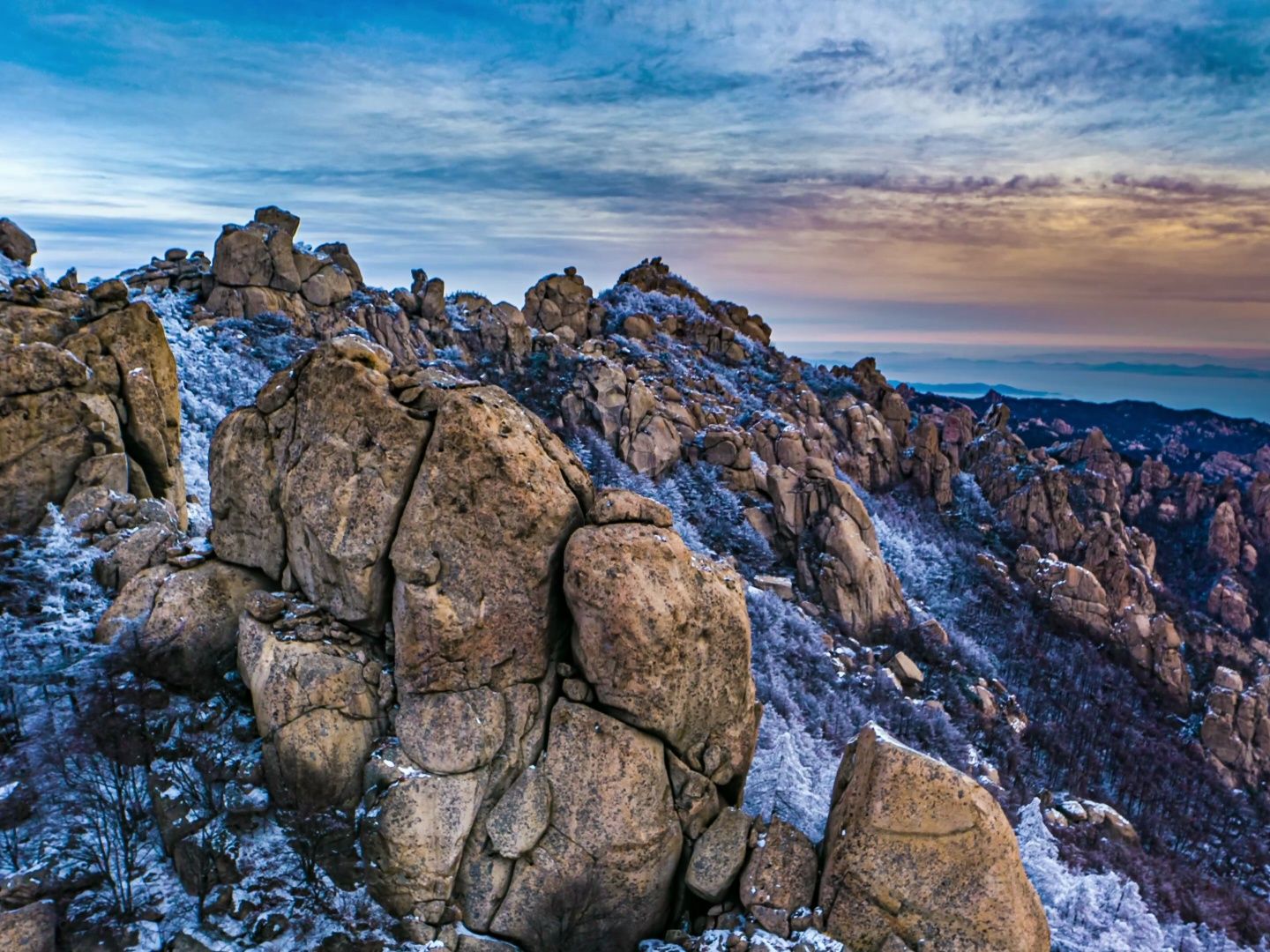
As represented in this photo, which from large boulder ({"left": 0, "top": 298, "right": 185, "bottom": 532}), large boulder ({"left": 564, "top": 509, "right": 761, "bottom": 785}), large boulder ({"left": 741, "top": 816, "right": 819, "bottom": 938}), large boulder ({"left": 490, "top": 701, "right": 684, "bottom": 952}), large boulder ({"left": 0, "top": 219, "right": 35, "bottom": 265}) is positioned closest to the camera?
large boulder ({"left": 741, "top": 816, "right": 819, "bottom": 938})

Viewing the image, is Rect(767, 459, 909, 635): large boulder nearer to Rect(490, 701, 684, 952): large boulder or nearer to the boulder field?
the boulder field

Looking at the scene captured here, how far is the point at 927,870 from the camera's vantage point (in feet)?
47.1

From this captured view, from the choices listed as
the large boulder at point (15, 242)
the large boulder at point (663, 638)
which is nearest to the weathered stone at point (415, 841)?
the large boulder at point (663, 638)

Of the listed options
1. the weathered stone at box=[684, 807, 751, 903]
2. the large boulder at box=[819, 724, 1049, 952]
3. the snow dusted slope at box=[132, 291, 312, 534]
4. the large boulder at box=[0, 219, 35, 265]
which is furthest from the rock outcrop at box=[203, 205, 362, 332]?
the large boulder at box=[819, 724, 1049, 952]

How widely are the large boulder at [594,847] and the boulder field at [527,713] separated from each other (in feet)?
0.14

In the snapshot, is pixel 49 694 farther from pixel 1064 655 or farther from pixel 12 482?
pixel 1064 655

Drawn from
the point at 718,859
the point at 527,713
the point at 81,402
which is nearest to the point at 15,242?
the point at 81,402

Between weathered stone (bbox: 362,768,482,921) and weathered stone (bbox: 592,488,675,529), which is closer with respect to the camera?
weathered stone (bbox: 362,768,482,921)

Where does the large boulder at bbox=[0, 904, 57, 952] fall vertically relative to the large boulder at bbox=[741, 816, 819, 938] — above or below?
above

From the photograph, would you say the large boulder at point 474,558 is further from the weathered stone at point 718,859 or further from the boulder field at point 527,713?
the weathered stone at point 718,859

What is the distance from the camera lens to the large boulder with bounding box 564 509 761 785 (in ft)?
49.9

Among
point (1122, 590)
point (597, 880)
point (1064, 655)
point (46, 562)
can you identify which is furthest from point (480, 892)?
point (1122, 590)

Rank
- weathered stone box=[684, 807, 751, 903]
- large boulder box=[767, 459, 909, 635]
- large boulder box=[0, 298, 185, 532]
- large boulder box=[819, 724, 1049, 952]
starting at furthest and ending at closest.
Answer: large boulder box=[767, 459, 909, 635] → large boulder box=[0, 298, 185, 532] → weathered stone box=[684, 807, 751, 903] → large boulder box=[819, 724, 1049, 952]

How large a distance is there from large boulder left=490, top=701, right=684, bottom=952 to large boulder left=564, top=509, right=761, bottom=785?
731 mm
